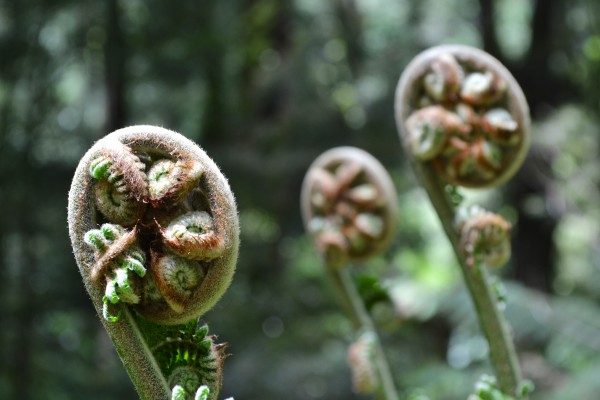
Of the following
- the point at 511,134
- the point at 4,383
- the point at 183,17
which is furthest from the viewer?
the point at 183,17

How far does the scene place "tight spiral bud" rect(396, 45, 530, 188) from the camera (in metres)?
1.01

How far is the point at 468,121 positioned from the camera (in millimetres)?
1031

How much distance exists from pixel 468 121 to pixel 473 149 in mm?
40

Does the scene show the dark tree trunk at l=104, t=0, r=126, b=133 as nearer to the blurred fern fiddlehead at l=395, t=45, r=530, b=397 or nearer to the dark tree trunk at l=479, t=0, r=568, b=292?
the dark tree trunk at l=479, t=0, r=568, b=292

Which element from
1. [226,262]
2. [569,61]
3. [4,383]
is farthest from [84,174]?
[569,61]

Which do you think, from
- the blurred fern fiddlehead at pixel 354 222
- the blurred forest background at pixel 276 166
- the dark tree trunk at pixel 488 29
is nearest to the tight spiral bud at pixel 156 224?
the blurred fern fiddlehead at pixel 354 222

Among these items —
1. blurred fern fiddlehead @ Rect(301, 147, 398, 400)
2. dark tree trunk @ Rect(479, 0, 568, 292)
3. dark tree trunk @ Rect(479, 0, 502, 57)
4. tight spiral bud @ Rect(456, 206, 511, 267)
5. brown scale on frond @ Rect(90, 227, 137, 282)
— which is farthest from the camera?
dark tree trunk @ Rect(479, 0, 502, 57)

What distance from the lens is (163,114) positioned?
456cm

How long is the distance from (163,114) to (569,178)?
7.53ft

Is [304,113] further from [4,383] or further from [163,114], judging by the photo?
[4,383]

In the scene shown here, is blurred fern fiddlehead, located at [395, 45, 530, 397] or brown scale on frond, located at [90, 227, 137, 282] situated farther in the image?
blurred fern fiddlehead, located at [395, 45, 530, 397]

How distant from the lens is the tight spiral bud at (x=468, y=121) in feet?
3.32

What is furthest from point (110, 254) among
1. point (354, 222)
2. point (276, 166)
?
point (276, 166)

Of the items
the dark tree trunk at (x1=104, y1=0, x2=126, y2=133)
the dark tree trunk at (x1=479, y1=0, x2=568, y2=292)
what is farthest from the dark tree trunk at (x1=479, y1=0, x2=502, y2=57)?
the dark tree trunk at (x1=104, y1=0, x2=126, y2=133)
